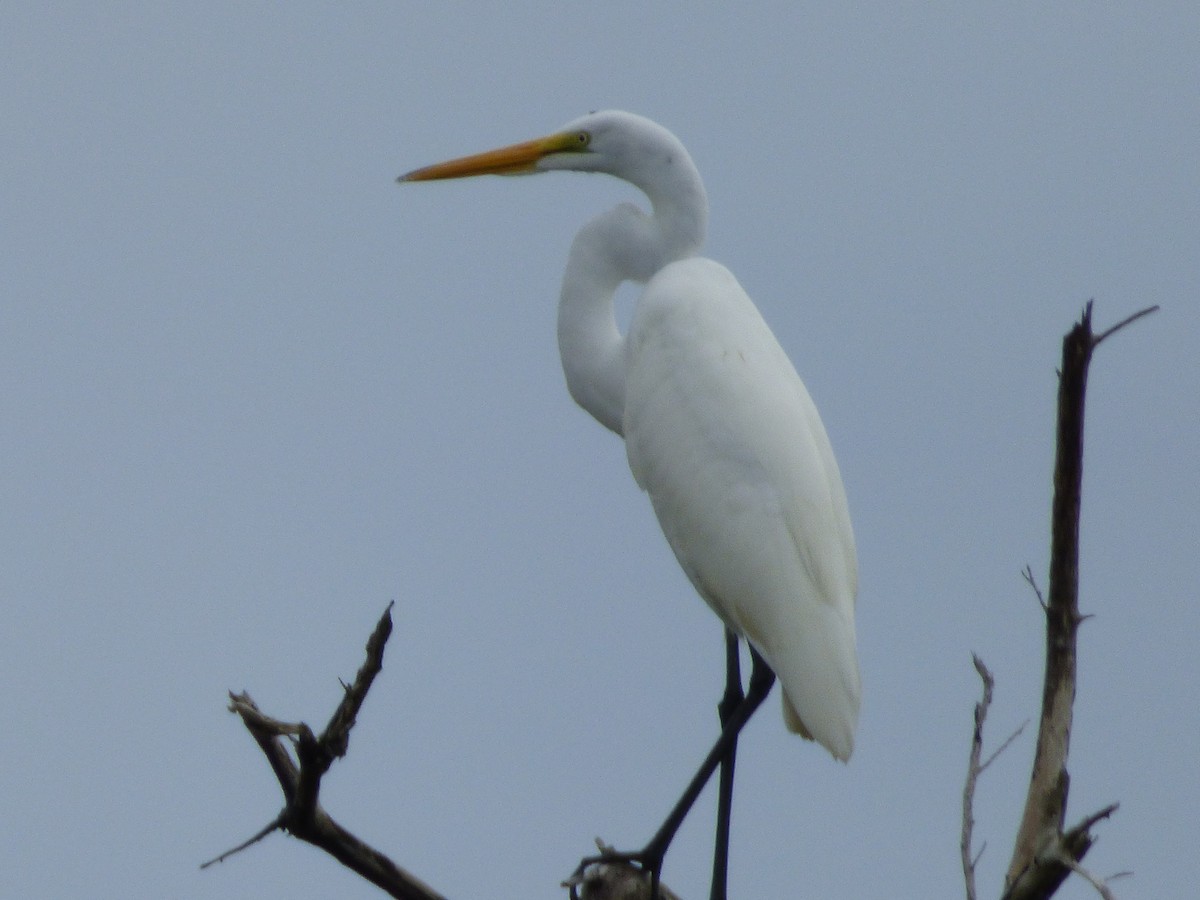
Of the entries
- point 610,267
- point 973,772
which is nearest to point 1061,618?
point 973,772

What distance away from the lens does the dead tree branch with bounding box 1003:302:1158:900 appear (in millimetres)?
4051

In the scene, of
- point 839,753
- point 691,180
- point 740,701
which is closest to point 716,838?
point 740,701

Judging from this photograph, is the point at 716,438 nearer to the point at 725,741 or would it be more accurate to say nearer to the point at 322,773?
the point at 725,741

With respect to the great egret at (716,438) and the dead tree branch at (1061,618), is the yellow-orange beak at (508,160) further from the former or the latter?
the dead tree branch at (1061,618)

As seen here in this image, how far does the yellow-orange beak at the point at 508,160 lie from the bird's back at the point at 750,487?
3.11ft

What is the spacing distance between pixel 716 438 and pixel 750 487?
0.20m

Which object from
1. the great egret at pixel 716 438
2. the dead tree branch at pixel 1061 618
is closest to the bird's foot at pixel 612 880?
the great egret at pixel 716 438

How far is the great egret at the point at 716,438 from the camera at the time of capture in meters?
5.21

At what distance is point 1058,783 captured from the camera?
13.7ft

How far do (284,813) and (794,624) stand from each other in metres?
1.81

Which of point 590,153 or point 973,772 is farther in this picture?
point 590,153

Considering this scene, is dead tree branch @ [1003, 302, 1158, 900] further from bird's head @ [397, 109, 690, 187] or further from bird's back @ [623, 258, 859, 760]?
bird's head @ [397, 109, 690, 187]

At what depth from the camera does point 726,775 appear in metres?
5.84

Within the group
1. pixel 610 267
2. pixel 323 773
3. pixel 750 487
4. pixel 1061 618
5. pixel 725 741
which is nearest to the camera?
pixel 323 773
